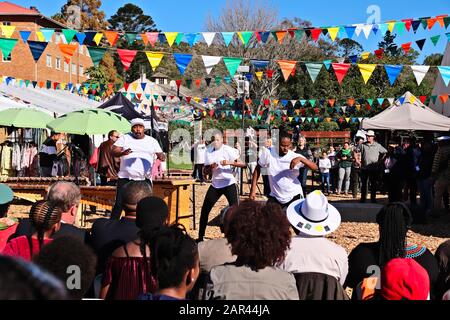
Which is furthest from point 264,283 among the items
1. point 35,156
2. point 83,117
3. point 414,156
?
point 35,156

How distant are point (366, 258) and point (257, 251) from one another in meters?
1.12

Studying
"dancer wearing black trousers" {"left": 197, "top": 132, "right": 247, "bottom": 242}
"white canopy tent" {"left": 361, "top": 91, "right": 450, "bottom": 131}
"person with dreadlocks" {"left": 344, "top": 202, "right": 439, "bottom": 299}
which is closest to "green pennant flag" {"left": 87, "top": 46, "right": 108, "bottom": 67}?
"dancer wearing black trousers" {"left": 197, "top": 132, "right": 247, "bottom": 242}

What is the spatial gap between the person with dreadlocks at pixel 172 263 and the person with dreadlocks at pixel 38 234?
3.52 ft

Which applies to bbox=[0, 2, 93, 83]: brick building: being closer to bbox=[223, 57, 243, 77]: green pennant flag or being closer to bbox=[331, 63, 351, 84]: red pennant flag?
bbox=[223, 57, 243, 77]: green pennant flag

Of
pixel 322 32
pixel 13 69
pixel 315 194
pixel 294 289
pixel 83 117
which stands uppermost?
pixel 13 69

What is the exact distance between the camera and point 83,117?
9.24 metres

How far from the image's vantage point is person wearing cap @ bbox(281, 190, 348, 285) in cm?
326

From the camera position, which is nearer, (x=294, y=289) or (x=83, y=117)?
(x=294, y=289)

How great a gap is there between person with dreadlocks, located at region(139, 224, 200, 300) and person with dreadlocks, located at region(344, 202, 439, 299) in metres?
1.42

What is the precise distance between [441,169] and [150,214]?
8.63 metres

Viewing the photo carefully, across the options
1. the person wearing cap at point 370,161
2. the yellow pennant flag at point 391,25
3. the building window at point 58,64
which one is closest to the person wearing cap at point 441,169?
the person wearing cap at point 370,161
